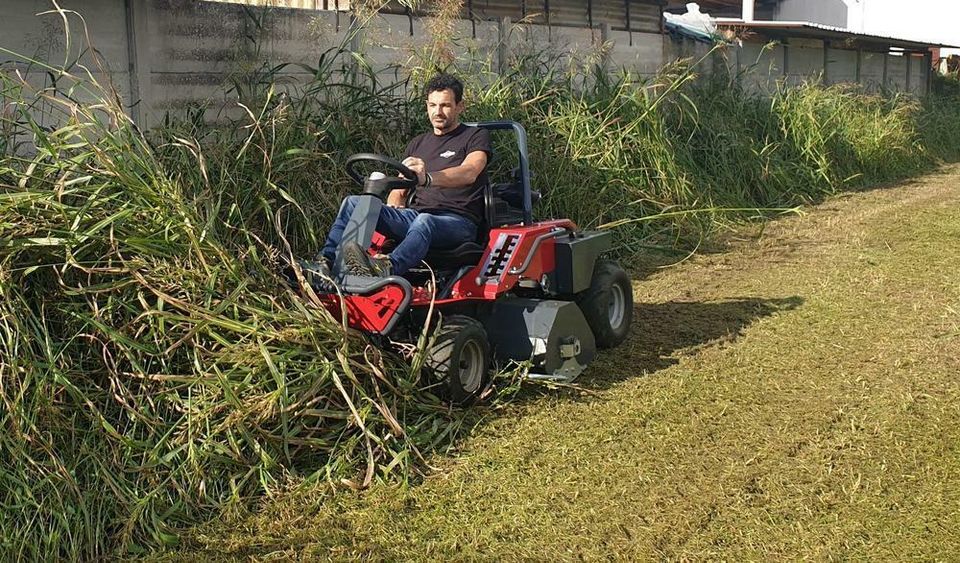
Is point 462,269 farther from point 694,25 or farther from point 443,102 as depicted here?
point 694,25

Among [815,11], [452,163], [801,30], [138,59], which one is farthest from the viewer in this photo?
[815,11]

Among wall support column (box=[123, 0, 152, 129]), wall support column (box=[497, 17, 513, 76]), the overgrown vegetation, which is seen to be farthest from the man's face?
wall support column (box=[497, 17, 513, 76])

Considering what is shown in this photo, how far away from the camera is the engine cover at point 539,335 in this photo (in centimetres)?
544

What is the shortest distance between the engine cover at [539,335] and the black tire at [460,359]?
221 mm

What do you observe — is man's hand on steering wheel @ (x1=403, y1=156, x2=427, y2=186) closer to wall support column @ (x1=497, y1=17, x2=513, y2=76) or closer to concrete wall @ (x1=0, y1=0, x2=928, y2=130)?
concrete wall @ (x1=0, y1=0, x2=928, y2=130)

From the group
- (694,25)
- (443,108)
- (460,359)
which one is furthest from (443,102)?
(694,25)

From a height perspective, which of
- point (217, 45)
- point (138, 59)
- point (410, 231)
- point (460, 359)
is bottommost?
point (460, 359)

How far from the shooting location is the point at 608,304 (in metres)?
6.29

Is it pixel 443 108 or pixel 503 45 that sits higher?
pixel 503 45

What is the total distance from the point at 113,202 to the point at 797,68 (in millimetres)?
12911

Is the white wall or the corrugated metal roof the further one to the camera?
the white wall

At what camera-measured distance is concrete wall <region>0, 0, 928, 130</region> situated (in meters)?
6.27

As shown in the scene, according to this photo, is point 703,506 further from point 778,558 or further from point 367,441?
point 367,441

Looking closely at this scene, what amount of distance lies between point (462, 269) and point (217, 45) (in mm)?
2888
